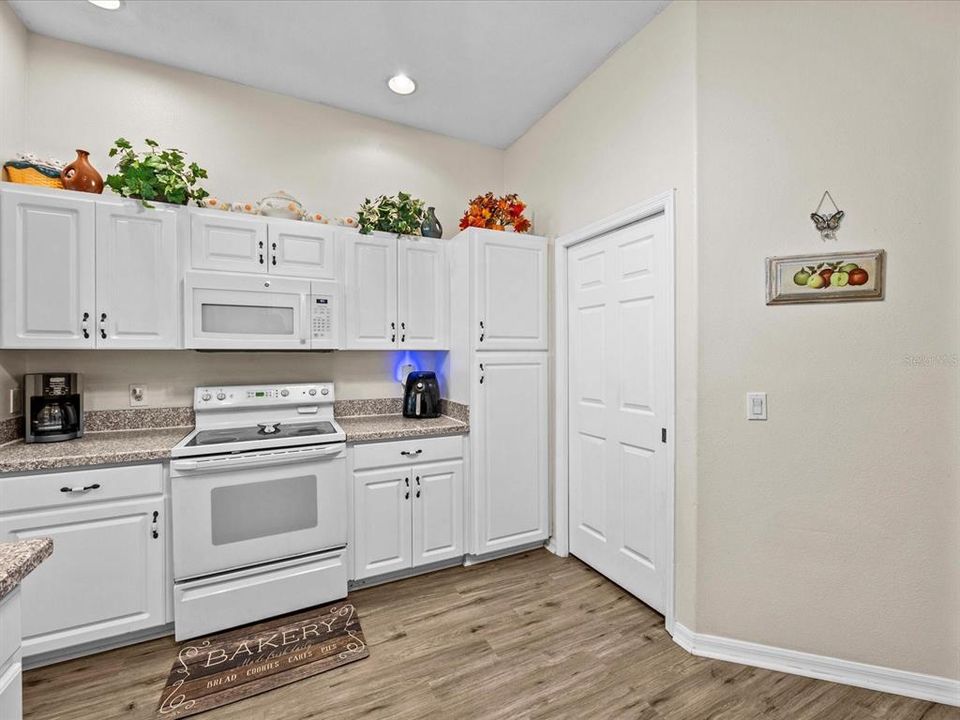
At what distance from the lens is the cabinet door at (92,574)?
6.21 ft

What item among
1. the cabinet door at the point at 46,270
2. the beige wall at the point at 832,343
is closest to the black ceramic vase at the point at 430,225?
the beige wall at the point at 832,343

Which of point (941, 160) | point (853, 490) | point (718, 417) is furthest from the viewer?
point (718, 417)

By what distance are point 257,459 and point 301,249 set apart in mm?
1254

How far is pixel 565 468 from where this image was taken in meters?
3.01

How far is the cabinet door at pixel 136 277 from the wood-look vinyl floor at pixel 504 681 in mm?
1533

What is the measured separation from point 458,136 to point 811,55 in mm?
2288

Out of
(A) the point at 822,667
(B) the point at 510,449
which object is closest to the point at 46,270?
(B) the point at 510,449

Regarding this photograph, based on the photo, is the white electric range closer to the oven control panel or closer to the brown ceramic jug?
the oven control panel

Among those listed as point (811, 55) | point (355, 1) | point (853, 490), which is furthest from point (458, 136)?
point (853, 490)

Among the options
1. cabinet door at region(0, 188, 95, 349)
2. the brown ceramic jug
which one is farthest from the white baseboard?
the brown ceramic jug

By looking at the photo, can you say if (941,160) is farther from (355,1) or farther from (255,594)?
(255,594)

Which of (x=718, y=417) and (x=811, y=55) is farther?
(x=718, y=417)

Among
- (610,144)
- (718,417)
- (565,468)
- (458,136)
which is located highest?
(458,136)

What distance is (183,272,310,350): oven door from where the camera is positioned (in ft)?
7.76
